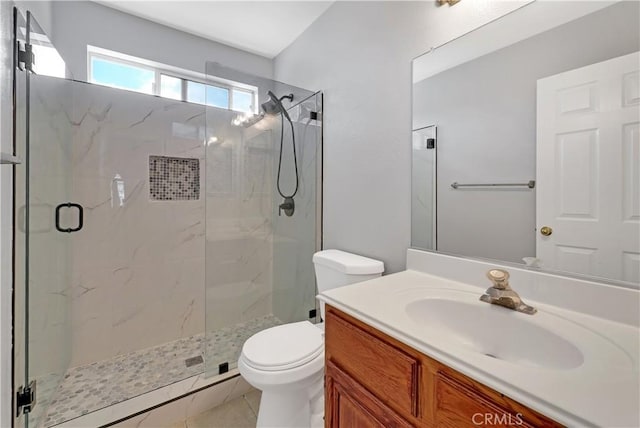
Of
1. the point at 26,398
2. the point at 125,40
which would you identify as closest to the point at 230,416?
the point at 26,398

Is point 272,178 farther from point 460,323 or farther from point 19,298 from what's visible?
point 460,323

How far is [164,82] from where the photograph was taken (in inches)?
90.1

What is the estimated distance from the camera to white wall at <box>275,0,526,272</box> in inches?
52.1

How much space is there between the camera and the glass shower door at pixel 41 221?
1254mm

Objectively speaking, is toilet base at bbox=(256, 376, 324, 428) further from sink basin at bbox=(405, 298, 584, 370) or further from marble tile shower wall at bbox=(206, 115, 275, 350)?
marble tile shower wall at bbox=(206, 115, 275, 350)

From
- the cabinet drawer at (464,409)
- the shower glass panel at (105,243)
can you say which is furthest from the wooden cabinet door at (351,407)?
the shower glass panel at (105,243)

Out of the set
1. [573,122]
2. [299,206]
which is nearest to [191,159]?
[299,206]

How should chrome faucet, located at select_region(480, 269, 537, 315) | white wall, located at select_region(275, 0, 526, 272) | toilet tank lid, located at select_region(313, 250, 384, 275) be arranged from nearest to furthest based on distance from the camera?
1. chrome faucet, located at select_region(480, 269, 537, 315)
2. white wall, located at select_region(275, 0, 526, 272)
3. toilet tank lid, located at select_region(313, 250, 384, 275)

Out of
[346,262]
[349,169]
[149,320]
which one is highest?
[349,169]

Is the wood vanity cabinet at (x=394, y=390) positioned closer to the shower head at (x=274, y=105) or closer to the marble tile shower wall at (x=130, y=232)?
the shower head at (x=274, y=105)

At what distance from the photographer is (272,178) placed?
7.39 ft

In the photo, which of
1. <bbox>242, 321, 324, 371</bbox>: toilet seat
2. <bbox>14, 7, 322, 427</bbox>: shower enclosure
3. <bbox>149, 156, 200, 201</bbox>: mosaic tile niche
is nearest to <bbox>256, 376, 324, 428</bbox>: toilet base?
<bbox>242, 321, 324, 371</bbox>: toilet seat

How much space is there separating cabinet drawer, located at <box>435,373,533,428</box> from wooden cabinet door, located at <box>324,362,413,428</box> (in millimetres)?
128

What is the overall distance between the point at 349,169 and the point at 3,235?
5.30ft
